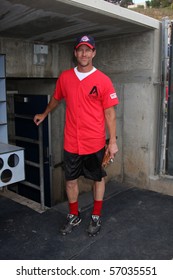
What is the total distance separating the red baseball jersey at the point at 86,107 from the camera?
2943 millimetres

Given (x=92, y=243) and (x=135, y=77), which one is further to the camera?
(x=135, y=77)

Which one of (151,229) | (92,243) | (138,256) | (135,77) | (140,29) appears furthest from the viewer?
(135,77)

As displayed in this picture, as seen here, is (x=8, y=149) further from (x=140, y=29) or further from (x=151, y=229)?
(x=140, y=29)

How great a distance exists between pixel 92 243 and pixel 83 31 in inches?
118

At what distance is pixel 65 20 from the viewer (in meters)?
3.54

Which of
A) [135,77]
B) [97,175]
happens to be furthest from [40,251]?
[135,77]

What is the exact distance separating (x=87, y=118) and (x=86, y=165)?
557mm

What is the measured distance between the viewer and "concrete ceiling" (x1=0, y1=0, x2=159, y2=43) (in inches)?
116

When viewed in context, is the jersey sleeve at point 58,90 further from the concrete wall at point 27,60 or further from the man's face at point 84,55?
the concrete wall at point 27,60

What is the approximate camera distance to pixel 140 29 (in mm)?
4152

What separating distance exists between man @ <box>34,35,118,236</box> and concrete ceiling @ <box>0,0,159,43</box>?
1.47ft

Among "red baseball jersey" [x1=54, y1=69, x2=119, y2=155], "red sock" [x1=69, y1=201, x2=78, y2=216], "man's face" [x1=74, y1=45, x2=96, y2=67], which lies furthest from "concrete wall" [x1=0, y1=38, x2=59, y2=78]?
"red sock" [x1=69, y1=201, x2=78, y2=216]

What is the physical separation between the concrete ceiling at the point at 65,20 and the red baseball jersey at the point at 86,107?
2.40 feet

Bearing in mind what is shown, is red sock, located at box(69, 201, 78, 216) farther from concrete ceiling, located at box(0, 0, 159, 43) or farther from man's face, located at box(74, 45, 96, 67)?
concrete ceiling, located at box(0, 0, 159, 43)
